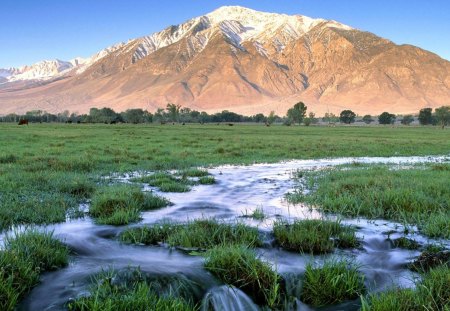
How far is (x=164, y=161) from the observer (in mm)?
24281

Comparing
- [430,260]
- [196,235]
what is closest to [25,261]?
[196,235]

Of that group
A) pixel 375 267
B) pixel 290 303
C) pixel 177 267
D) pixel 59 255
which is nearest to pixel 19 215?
pixel 59 255

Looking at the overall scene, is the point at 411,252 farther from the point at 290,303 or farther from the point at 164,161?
the point at 164,161

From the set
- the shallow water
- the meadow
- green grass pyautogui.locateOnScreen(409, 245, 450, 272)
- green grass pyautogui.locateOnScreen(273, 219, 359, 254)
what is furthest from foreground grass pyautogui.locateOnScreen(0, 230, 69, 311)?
green grass pyautogui.locateOnScreen(409, 245, 450, 272)

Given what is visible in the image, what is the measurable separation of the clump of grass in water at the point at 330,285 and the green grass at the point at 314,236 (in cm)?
109

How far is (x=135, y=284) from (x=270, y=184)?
36.4 feet

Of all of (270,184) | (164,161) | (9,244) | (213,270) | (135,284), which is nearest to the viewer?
(135,284)

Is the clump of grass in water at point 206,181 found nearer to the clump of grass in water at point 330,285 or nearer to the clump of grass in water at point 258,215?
the clump of grass in water at point 258,215

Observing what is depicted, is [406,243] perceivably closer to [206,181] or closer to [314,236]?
[314,236]

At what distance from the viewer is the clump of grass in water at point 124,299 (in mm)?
4816

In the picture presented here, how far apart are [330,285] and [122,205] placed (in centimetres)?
658

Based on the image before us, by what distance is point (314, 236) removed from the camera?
7.71 m

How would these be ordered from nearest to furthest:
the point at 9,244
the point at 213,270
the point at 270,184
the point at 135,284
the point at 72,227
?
the point at 135,284, the point at 213,270, the point at 9,244, the point at 72,227, the point at 270,184

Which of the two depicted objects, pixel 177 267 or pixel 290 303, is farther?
pixel 177 267
